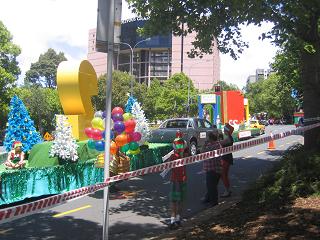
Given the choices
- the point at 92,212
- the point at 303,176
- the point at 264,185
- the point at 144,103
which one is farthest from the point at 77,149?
the point at 144,103

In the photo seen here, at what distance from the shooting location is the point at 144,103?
7525cm

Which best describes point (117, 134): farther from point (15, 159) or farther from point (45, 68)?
point (45, 68)

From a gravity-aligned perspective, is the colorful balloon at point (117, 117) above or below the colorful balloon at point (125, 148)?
above

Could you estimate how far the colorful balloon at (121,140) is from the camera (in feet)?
39.4

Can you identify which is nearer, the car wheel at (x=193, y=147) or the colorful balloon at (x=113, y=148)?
the colorful balloon at (x=113, y=148)

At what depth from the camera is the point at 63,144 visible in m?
13.4

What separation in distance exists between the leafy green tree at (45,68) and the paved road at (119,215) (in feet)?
394

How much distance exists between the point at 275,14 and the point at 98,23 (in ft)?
18.6

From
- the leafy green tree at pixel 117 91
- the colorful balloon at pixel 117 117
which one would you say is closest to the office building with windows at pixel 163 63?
the leafy green tree at pixel 117 91

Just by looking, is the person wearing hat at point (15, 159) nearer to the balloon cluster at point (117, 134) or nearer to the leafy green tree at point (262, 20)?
the balloon cluster at point (117, 134)

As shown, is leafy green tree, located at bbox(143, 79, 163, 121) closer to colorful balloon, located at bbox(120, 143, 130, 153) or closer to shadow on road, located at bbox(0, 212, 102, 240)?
colorful balloon, located at bbox(120, 143, 130, 153)

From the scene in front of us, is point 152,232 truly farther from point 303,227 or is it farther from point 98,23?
point 98,23

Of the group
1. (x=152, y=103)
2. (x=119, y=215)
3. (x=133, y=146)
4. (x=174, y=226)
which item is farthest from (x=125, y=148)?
(x=152, y=103)

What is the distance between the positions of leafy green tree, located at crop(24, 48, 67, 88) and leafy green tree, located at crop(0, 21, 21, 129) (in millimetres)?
80111
